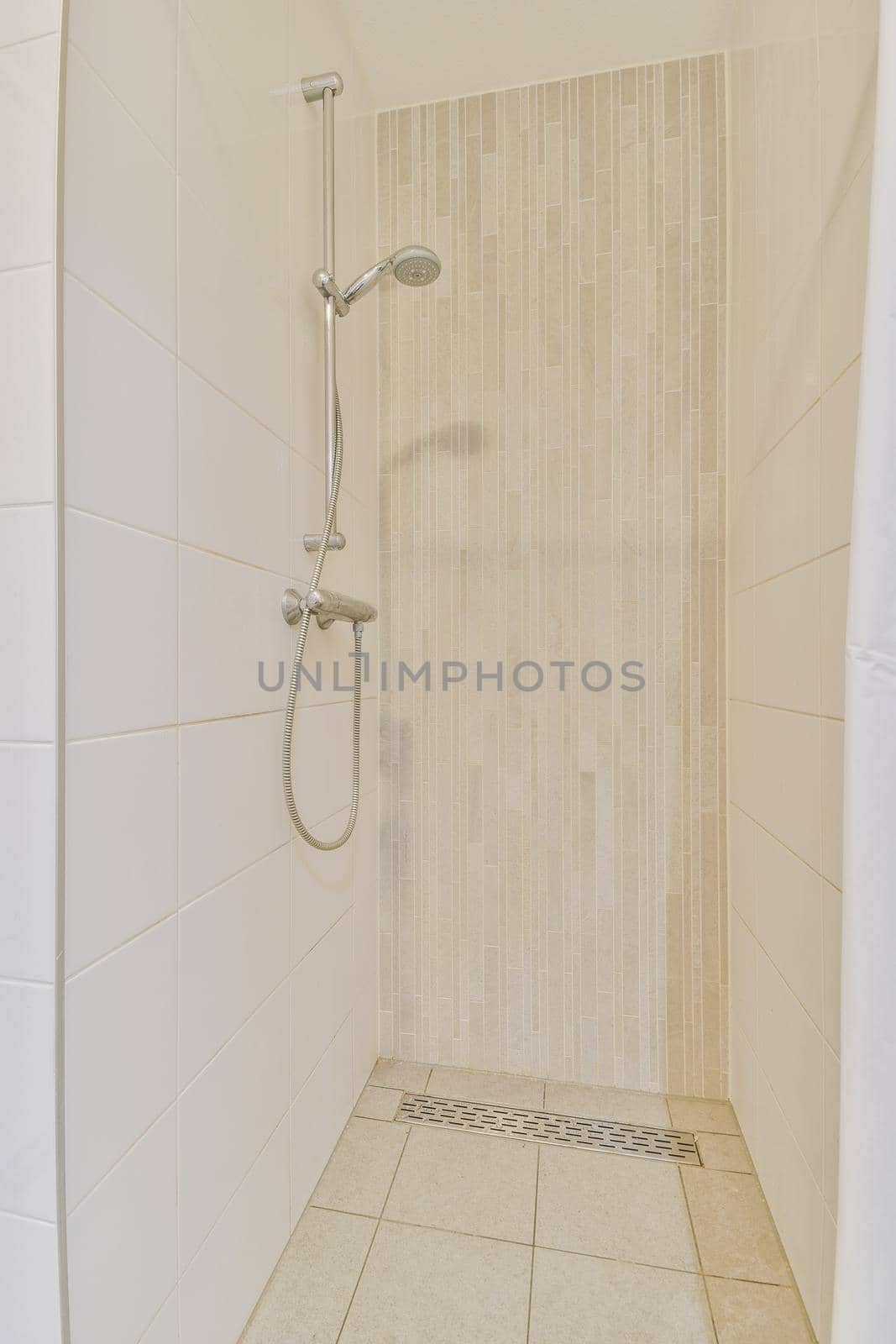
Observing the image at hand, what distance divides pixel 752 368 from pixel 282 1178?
1573mm

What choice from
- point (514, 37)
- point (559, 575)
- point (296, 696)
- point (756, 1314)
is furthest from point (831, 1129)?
point (514, 37)

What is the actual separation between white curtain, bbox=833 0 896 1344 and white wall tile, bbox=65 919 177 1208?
0.63 m

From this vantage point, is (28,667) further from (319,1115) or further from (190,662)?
(319,1115)

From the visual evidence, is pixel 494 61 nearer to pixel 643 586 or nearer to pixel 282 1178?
pixel 643 586

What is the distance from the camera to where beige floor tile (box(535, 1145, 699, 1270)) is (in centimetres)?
103

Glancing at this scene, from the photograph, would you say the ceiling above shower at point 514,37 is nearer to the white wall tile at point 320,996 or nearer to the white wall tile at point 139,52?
the white wall tile at point 139,52

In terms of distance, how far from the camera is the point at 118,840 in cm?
65

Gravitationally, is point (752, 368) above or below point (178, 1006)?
above

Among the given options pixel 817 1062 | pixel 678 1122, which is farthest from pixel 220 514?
pixel 678 1122

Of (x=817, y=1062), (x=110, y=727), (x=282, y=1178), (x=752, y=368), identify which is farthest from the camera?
(x=752, y=368)

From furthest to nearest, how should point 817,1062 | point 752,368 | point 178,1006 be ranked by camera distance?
point 752,368
point 817,1062
point 178,1006

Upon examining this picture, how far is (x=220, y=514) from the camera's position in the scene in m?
0.84

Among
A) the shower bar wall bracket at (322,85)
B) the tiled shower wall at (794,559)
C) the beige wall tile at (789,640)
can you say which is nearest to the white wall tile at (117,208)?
the shower bar wall bracket at (322,85)

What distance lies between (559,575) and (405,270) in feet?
2.13
